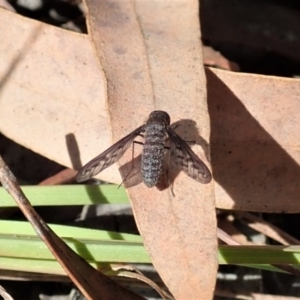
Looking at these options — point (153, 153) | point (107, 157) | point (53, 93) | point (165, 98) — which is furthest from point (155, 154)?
point (53, 93)

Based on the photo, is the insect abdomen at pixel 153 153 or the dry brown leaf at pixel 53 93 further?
the dry brown leaf at pixel 53 93

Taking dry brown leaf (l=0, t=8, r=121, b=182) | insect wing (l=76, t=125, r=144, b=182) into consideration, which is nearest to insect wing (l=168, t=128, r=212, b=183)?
insect wing (l=76, t=125, r=144, b=182)

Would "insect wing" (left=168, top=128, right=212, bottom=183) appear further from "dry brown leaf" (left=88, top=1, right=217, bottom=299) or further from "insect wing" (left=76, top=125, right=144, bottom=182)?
"insect wing" (left=76, top=125, right=144, bottom=182)

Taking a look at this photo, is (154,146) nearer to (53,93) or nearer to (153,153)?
(153,153)

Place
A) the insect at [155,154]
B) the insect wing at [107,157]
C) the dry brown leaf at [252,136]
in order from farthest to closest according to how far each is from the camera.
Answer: the dry brown leaf at [252,136] < the insect wing at [107,157] < the insect at [155,154]

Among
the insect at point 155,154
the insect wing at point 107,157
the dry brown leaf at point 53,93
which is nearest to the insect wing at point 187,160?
the insect at point 155,154

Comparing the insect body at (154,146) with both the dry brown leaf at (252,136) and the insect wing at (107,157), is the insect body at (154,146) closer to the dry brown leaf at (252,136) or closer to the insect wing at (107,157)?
the insect wing at (107,157)

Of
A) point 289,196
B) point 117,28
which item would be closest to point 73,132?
point 117,28
